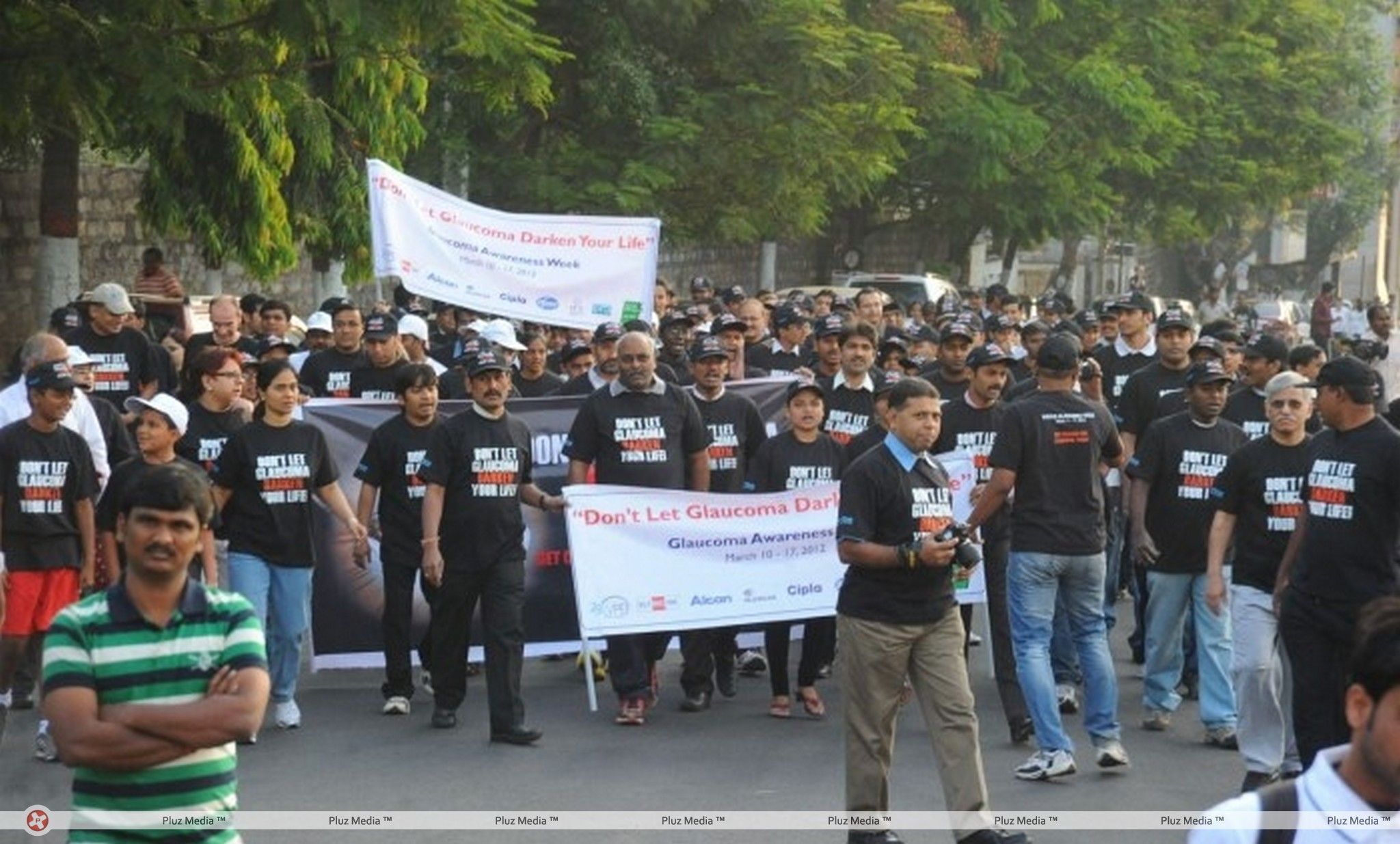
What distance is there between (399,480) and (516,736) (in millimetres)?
1690

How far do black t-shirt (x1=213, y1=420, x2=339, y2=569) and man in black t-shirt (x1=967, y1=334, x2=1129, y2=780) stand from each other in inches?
130

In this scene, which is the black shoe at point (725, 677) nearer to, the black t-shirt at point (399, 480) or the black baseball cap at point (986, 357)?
the black t-shirt at point (399, 480)

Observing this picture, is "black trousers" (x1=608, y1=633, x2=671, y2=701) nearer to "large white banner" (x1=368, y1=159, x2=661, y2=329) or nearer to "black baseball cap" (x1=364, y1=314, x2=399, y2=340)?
"black baseball cap" (x1=364, y1=314, x2=399, y2=340)

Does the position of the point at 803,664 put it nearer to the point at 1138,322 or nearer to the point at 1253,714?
the point at 1253,714

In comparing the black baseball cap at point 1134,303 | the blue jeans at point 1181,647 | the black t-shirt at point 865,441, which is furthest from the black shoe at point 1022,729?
the black baseball cap at point 1134,303

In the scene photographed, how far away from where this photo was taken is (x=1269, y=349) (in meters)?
12.4

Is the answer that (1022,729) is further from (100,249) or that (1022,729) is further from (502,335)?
(100,249)

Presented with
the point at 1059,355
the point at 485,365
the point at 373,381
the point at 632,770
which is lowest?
the point at 632,770

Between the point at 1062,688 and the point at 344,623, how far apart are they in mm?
3885

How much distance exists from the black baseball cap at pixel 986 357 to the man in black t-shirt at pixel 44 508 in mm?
4347

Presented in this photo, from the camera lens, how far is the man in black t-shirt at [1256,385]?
12406mm

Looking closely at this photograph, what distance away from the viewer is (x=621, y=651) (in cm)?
1194

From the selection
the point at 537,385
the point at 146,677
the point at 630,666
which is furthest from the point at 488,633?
the point at 146,677

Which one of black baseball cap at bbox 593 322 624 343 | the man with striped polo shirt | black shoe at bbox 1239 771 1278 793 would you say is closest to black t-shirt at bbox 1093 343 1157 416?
black baseball cap at bbox 593 322 624 343
